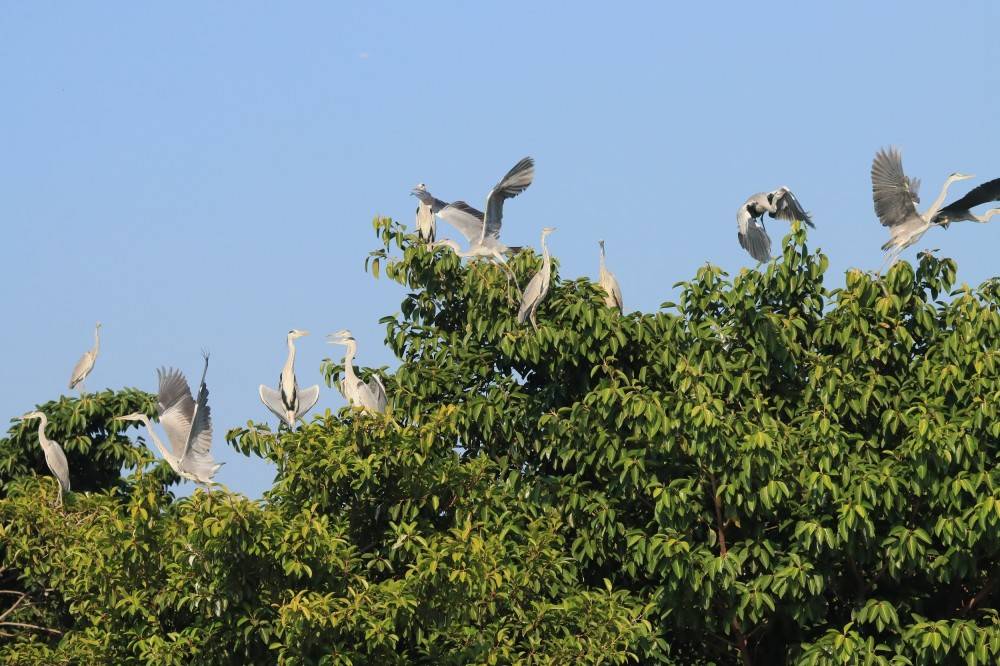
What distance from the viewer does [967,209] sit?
41.1 ft

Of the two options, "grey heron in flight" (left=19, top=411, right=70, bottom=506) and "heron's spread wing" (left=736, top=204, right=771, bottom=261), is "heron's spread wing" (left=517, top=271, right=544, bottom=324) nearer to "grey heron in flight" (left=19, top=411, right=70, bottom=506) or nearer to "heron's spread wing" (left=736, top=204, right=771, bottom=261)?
"heron's spread wing" (left=736, top=204, right=771, bottom=261)

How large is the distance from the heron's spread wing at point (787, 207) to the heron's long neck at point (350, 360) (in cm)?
363

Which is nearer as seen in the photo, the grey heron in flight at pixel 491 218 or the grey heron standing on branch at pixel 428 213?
the grey heron in flight at pixel 491 218

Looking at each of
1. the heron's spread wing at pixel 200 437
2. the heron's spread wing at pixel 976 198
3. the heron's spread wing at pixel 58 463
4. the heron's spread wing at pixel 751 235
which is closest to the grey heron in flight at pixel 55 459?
the heron's spread wing at pixel 58 463

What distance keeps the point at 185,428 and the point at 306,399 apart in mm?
1031

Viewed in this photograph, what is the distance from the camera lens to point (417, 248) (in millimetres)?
11969

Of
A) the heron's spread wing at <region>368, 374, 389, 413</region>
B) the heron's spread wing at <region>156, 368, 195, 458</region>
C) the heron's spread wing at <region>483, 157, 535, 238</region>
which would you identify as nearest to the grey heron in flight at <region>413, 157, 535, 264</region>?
the heron's spread wing at <region>483, 157, 535, 238</region>


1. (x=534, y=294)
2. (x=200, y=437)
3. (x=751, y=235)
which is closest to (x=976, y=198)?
(x=751, y=235)

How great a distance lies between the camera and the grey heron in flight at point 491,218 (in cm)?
1322

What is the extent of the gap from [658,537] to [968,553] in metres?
1.93

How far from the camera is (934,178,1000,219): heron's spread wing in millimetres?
12047

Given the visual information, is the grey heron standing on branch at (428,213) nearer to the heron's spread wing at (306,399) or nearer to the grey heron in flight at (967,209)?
the heron's spread wing at (306,399)

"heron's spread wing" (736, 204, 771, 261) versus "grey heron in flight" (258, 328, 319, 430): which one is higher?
"heron's spread wing" (736, 204, 771, 261)

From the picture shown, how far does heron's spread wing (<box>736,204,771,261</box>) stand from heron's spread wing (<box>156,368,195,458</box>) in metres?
4.83
